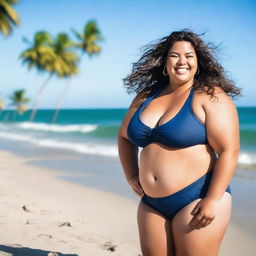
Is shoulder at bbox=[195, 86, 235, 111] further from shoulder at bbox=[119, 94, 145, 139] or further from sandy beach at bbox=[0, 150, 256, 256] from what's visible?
sandy beach at bbox=[0, 150, 256, 256]

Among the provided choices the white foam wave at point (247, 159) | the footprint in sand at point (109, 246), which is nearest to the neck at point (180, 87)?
the footprint in sand at point (109, 246)

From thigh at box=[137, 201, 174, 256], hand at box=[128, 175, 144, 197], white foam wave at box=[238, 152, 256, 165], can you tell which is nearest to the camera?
thigh at box=[137, 201, 174, 256]

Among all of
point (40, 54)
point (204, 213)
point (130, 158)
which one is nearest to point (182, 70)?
point (130, 158)

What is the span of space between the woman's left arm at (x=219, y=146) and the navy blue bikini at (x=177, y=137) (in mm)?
67

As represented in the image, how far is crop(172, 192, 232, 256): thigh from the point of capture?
222cm

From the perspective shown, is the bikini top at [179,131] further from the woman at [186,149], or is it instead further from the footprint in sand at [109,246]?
the footprint in sand at [109,246]

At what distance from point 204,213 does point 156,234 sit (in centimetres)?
38

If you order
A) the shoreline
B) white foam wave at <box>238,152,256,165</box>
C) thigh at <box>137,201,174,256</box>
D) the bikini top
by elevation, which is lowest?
white foam wave at <box>238,152,256,165</box>

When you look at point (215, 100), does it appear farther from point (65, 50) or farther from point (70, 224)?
point (65, 50)

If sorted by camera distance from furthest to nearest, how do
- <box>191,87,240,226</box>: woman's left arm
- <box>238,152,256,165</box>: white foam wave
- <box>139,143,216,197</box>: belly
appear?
<box>238,152,256,165</box>: white foam wave → <box>139,143,216,197</box>: belly → <box>191,87,240,226</box>: woman's left arm

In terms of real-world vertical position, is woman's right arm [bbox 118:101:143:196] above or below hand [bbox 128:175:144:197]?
above

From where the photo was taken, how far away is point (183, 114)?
2225 mm

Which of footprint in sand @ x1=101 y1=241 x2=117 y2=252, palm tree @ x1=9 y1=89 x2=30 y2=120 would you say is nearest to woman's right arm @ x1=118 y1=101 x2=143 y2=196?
footprint in sand @ x1=101 y1=241 x2=117 y2=252

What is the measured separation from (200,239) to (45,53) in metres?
43.1
